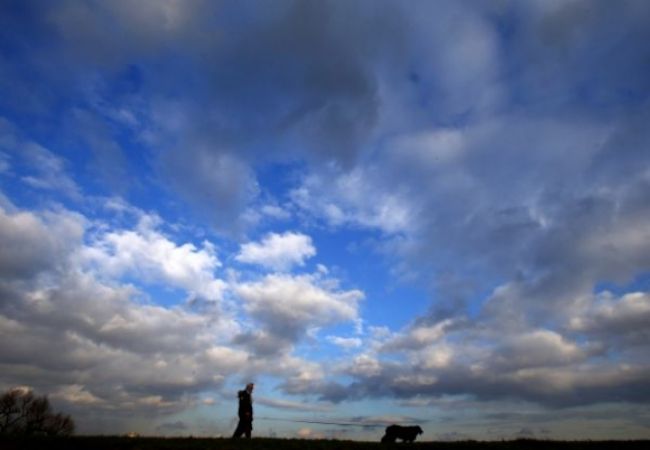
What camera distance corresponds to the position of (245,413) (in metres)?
25.9

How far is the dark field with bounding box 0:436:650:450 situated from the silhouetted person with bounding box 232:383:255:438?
267 cm

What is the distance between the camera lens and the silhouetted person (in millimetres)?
25609

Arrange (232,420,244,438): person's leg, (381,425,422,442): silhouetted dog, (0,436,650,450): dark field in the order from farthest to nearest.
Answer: (381,425,422,442): silhouetted dog
(232,420,244,438): person's leg
(0,436,650,450): dark field

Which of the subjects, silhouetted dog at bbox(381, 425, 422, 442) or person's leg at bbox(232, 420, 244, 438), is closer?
person's leg at bbox(232, 420, 244, 438)

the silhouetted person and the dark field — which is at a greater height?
the silhouetted person

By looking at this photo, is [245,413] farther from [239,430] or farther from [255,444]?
[255,444]

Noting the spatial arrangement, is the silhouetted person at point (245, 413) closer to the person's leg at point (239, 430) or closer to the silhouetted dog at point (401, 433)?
the person's leg at point (239, 430)

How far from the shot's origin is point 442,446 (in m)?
23.8

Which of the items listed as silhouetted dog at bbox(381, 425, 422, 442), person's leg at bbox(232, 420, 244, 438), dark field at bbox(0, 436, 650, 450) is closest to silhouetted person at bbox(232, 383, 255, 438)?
person's leg at bbox(232, 420, 244, 438)

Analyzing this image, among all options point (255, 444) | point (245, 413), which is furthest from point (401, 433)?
point (255, 444)

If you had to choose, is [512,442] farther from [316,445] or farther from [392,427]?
[316,445]

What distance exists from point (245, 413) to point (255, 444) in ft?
14.6

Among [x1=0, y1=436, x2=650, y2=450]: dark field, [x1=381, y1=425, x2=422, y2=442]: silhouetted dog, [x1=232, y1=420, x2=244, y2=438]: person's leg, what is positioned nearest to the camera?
[x1=0, y1=436, x2=650, y2=450]: dark field

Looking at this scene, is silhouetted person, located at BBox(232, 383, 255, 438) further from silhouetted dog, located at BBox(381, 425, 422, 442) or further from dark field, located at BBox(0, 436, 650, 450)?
silhouetted dog, located at BBox(381, 425, 422, 442)
